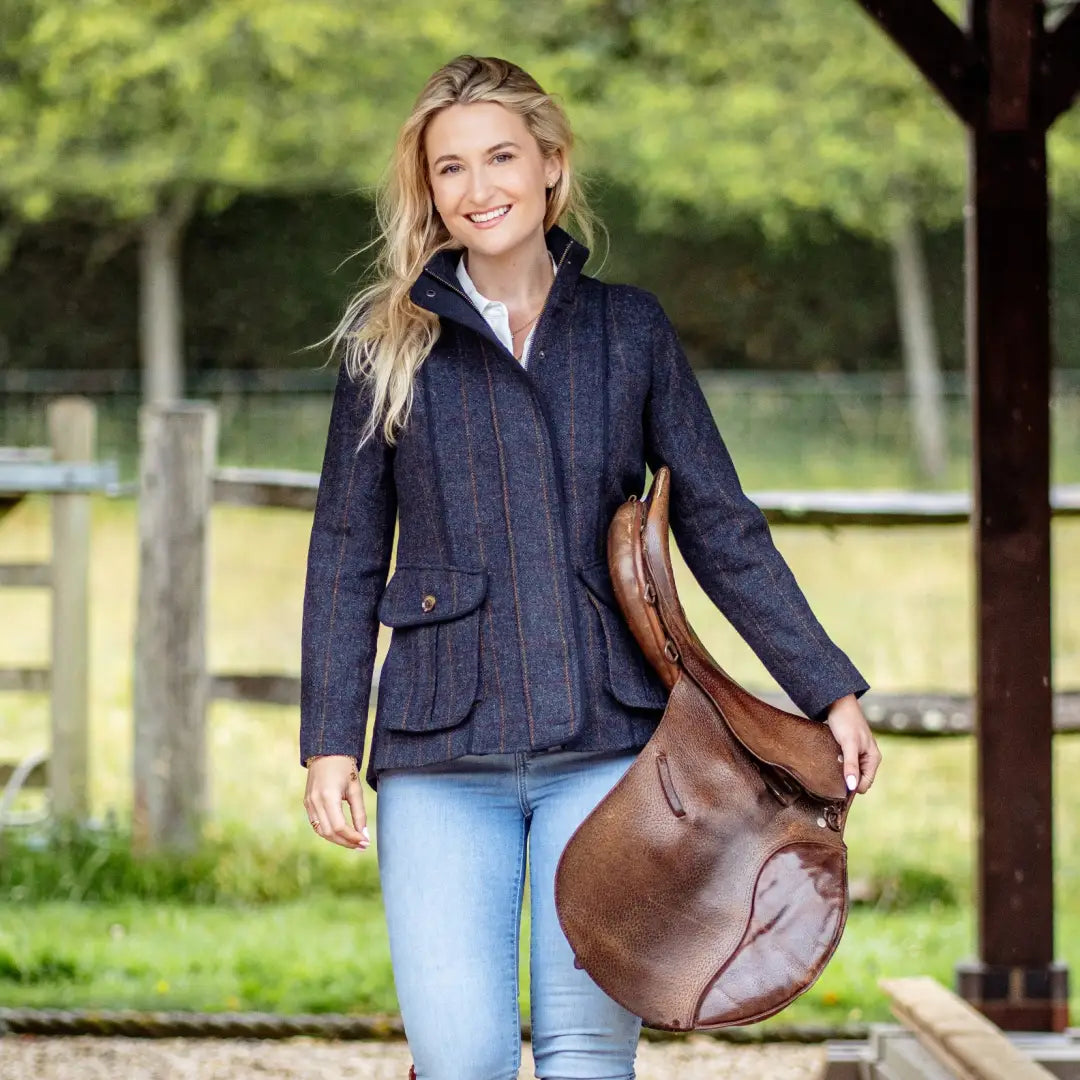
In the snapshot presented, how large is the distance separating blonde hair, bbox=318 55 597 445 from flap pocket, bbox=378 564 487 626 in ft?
0.61

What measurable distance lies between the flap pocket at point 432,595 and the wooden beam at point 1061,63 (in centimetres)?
191

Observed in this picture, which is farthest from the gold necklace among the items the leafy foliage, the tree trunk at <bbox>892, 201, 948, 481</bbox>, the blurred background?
the tree trunk at <bbox>892, 201, 948, 481</bbox>

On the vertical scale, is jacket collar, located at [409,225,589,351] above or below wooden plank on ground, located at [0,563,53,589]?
above

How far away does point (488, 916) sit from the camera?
2.26m

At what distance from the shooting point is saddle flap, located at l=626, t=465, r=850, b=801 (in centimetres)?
227

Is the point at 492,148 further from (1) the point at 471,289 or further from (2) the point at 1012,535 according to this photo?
(2) the point at 1012,535

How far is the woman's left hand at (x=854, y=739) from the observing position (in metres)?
2.36

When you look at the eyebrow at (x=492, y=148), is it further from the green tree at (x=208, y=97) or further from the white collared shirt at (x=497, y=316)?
the green tree at (x=208, y=97)

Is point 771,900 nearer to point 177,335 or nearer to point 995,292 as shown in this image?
point 995,292

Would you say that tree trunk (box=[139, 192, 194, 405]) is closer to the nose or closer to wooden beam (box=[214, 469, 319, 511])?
wooden beam (box=[214, 469, 319, 511])

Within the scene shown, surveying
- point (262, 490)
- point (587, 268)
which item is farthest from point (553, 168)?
point (587, 268)

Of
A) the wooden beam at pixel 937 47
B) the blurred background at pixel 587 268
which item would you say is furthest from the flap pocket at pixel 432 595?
the blurred background at pixel 587 268

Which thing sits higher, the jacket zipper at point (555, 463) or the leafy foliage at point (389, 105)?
the leafy foliage at point (389, 105)

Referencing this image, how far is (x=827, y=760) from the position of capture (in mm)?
2322
